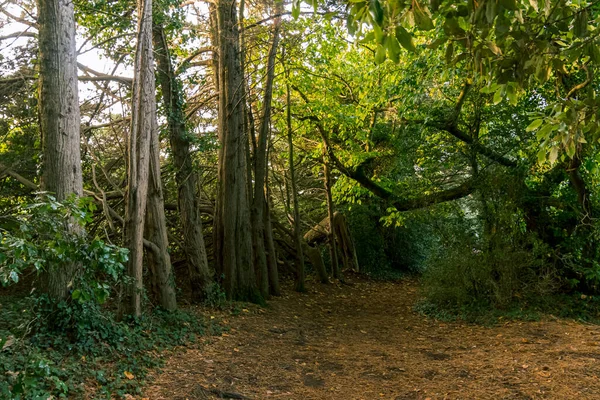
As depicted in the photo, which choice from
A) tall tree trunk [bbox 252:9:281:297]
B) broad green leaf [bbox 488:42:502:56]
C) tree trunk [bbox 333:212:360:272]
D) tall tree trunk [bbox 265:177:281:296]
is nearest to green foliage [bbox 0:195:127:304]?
broad green leaf [bbox 488:42:502:56]

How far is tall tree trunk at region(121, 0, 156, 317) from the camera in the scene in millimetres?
7286

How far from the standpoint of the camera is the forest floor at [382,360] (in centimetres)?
583

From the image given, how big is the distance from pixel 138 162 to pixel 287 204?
28.5 feet

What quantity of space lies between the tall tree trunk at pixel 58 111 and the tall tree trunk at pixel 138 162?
1.05 metres

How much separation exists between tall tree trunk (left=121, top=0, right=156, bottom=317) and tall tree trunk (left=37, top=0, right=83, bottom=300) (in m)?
1.05

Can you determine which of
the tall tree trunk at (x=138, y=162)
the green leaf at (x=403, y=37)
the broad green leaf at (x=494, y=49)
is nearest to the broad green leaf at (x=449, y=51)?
the broad green leaf at (x=494, y=49)

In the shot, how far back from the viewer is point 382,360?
759 centimetres

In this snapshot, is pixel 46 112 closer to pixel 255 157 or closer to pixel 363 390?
pixel 363 390

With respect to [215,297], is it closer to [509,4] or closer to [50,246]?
[50,246]

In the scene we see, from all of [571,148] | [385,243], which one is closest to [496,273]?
[571,148]

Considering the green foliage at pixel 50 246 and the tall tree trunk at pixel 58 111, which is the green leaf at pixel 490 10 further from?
the tall tree trunk at pixel 58 111

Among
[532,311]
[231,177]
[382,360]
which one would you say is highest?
[231,177]

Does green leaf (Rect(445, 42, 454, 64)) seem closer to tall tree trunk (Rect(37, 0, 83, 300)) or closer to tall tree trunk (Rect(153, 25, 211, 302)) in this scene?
tall tree trunk (Rect(37, 0, 83, 300))

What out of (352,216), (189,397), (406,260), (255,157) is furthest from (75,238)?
(406,260)
